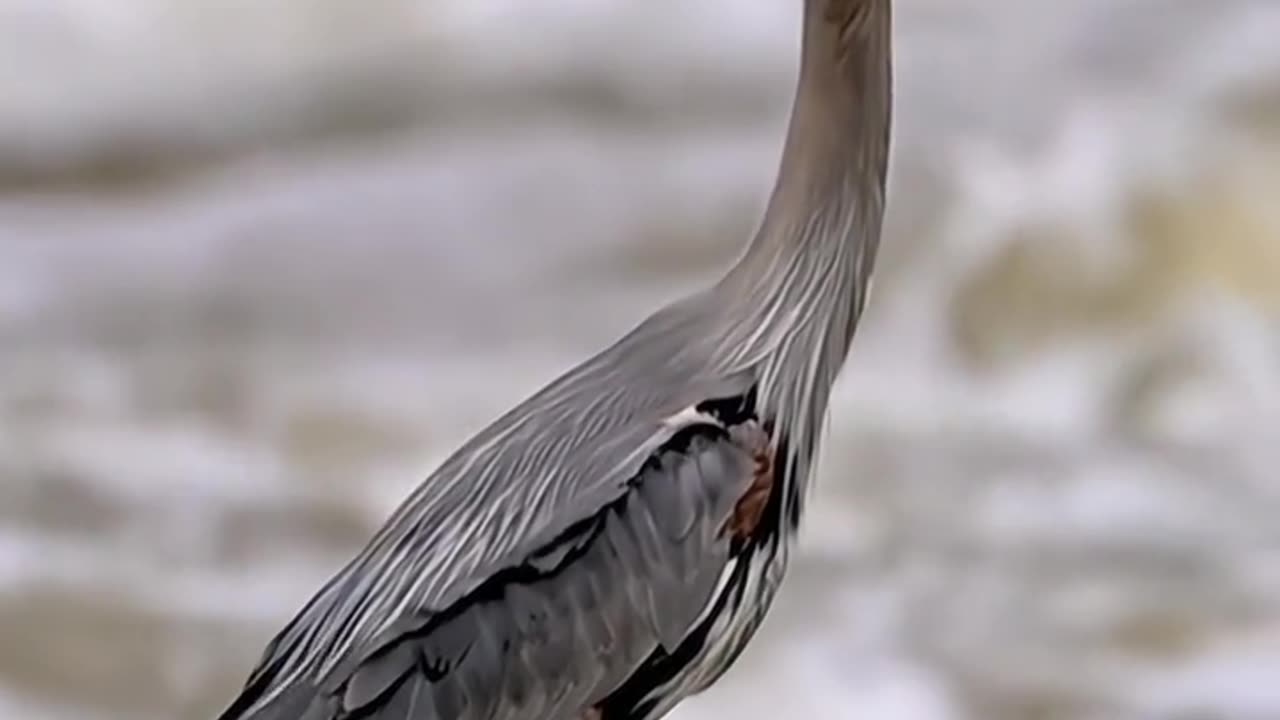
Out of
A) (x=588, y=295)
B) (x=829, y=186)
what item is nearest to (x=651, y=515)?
(x=829, y=186)

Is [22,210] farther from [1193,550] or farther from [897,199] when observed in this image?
[1193,550]

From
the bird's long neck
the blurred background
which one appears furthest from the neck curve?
the blurred background

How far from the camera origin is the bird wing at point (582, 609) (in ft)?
2.75

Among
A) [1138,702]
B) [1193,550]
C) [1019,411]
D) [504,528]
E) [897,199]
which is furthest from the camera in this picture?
[897,199]

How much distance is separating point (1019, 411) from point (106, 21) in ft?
3.22

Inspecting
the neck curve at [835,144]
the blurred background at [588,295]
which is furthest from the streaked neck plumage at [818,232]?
the blurred background at [588,295]

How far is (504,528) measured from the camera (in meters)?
0.87

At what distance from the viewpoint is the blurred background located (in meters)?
1.77

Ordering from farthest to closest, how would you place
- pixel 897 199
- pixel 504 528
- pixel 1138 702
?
pixel 897 199 → pixel 1138 702 → pixel 504 528

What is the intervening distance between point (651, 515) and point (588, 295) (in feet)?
4.02

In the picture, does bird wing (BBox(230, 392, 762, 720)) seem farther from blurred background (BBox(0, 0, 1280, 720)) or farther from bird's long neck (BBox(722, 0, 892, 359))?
blurred background (BBox(0, 0, 1280, 720))

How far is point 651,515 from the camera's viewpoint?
85 cm

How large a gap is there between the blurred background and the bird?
2.66 feet

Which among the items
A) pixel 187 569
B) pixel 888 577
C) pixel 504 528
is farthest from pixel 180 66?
pixel 504 528
